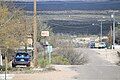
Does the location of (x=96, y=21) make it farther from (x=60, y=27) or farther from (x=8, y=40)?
(x=8, y=40)

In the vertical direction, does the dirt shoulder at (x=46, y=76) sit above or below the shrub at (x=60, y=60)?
above

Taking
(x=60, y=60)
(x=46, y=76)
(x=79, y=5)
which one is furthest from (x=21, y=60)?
(x=79, y=5)

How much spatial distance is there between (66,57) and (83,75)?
55.2 ft

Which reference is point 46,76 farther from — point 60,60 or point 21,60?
point 60,60

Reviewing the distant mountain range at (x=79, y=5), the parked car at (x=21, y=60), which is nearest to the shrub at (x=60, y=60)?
the parked car at (x=21, y=60)

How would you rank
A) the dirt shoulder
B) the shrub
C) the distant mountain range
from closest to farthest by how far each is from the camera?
the dirt shoulder < the shrub < the distant mountain range

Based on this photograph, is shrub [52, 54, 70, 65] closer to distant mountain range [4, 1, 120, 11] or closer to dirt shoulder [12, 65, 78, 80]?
dirt shoulder [12, 65, 78, 80]

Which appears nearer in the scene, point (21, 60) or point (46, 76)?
point (46, 76)

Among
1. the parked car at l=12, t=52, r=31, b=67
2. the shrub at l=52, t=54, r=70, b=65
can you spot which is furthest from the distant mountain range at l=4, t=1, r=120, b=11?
the parked car at l=12, t=52, r=31, b=67

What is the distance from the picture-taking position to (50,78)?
31.8m

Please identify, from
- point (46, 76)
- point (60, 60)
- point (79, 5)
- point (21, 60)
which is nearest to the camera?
point (46, 76)

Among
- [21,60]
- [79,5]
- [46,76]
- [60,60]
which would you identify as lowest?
[60,60]

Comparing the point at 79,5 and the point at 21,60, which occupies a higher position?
the point at 79,5

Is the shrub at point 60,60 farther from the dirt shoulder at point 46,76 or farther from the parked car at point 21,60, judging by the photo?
the dirt shoulder at point 46,76
